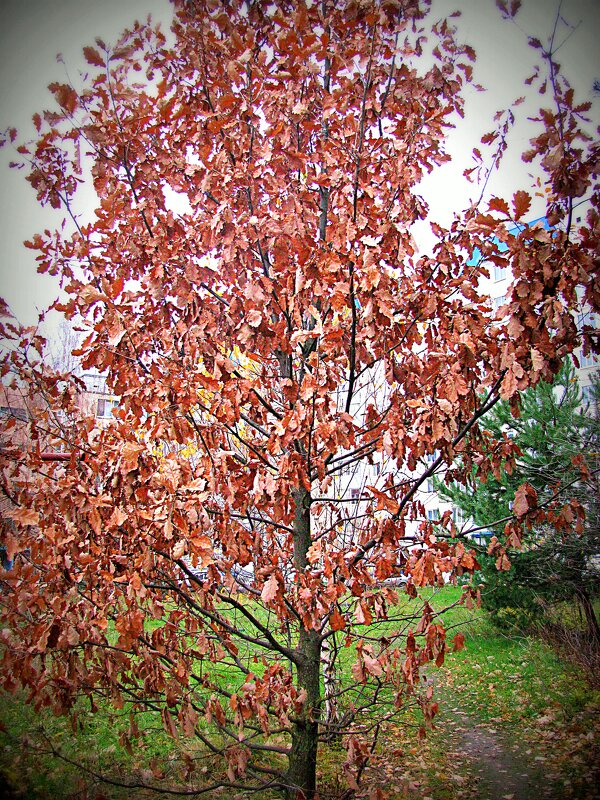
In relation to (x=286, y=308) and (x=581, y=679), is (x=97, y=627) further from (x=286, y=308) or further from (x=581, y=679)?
(x=581, y=679)

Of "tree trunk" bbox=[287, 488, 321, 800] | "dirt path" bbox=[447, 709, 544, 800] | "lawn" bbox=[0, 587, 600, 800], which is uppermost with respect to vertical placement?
"tree trunk" bbox=[287, 488, 321, 800]

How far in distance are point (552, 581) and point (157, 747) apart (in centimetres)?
751

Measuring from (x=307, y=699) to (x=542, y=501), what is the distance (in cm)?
762

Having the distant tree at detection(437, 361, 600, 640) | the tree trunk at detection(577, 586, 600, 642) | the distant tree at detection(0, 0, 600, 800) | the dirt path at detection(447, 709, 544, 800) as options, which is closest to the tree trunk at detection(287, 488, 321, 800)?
the distant tree at detection(0, 0, 600, 800)

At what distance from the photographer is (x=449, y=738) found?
7605 millimetres

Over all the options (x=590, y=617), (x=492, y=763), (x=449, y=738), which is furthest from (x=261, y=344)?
(x=590, y=617)

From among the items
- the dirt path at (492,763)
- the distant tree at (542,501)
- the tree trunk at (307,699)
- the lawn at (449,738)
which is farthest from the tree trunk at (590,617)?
the tree trunk at (307,699)

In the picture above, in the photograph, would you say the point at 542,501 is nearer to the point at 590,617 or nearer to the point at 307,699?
the point at 590,617

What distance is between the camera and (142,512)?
77.2 inches

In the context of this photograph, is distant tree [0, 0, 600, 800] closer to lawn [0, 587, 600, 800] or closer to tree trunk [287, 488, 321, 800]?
tree trunk [287, 488, 321, 800]

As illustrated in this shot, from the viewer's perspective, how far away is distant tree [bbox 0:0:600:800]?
2.04 meters

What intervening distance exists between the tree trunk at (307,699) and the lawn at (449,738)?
62 cm

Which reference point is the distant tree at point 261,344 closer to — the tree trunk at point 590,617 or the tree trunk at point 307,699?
the tree trunk at point 307,699

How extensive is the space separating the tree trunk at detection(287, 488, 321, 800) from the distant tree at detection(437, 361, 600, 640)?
5.91m
